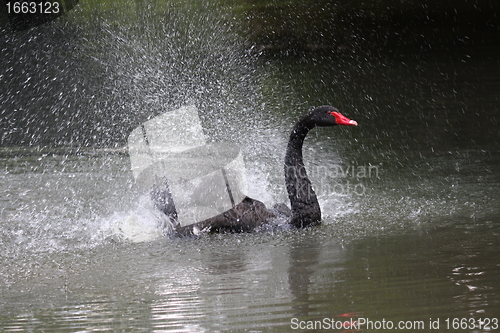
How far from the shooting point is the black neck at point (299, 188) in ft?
16.3

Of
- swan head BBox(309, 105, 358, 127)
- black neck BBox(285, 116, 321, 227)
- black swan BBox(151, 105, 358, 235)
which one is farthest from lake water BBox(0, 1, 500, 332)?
swan head BBox(309, 105, 358, 127)

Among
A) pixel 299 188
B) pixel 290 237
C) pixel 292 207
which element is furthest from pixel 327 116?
pixel 290 237

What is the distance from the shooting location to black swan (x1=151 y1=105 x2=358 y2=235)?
491cm

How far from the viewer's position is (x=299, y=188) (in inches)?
200

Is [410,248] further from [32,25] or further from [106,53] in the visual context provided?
[32,25]

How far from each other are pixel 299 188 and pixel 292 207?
16 centimetres

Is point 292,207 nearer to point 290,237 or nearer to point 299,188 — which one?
point 299,188

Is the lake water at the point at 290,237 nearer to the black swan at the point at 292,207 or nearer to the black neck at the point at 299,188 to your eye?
the black swan at the point at 292,207

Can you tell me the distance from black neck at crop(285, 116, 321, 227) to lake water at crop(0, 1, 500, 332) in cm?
23

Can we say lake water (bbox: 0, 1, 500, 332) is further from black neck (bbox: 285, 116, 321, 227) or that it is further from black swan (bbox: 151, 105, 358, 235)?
black neck (bbox: 285, 116, 321, 227)

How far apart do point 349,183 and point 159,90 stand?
17.3ft

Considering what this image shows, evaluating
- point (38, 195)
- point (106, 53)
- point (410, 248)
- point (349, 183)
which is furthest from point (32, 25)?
point (410, 248)

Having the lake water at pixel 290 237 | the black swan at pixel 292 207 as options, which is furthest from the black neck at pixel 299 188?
the lake water at pixel 290 237

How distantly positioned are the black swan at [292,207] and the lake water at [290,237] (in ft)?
0.41
